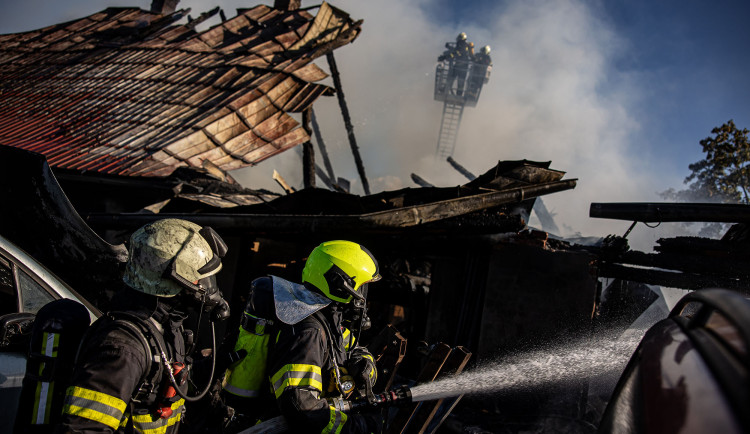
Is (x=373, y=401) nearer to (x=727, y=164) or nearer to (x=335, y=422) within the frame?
(x=335, y=422)

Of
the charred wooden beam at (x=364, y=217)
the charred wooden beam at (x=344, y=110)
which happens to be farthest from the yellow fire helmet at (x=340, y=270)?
the charred wooden beam at (x=344, y=110)

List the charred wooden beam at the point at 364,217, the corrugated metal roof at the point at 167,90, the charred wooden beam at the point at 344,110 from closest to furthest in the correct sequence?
the charred wooden beam at the point at 364,217
the corrugated metal roof at the point at 167,90
the charred wooden beam at the point at 344,110

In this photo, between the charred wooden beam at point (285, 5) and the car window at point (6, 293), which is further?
the charred wooden beam at point (285, 5)

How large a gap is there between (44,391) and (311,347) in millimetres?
1171

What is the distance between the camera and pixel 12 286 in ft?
9.30

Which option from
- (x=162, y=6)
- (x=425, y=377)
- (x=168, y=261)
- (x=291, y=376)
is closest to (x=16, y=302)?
(x=168, y=261)

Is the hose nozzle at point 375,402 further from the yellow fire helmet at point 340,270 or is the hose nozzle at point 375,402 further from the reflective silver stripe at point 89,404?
the reflective silver stripe at point 89,404

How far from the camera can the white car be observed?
2.36m

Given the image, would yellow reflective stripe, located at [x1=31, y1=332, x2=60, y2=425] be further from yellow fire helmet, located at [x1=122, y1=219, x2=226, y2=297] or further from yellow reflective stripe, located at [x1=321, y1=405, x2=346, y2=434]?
yellow reflective stripe, located at [x1=321, y1=405, x2=346, y2=434]

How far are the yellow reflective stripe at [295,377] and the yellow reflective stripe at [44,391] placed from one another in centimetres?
96

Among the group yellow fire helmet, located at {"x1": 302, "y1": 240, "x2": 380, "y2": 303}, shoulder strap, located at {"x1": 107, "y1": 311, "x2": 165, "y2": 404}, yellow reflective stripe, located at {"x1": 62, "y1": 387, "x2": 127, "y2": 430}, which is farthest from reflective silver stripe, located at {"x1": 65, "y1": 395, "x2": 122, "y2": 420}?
yellow fire helmet, located at {"x1": 302, "y1": 240, "x2": 380, "y2": 303}

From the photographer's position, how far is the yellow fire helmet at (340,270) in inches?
100

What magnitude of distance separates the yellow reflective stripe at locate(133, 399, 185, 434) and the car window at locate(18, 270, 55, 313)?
1.51 meters

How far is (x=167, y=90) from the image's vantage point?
1145 centimetres
